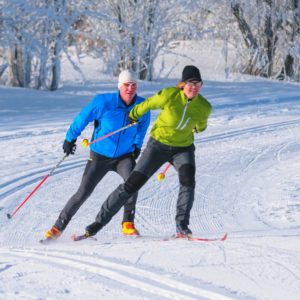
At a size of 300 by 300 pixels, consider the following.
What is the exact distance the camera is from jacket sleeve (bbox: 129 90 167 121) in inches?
240

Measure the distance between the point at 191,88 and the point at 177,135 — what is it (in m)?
0.47

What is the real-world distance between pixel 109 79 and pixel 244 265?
19661mm

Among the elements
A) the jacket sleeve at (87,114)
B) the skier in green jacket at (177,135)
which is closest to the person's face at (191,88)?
the skier in green jacket at (177,135)

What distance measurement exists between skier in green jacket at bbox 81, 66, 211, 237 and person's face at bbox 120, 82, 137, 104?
0.71 ft

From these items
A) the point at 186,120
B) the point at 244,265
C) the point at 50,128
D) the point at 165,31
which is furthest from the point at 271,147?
the point at 165,31

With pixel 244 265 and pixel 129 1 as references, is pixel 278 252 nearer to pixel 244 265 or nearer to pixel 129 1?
pixel 244 265

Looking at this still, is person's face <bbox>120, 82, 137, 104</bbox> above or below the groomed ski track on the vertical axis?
above

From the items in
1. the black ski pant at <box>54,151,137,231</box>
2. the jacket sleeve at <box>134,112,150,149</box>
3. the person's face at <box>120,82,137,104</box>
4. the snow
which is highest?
the person's face at <box>120,82,137,104</box>

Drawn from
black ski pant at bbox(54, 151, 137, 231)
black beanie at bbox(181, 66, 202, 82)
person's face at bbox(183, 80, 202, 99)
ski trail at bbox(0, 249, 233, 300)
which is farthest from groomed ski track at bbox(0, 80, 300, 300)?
black beanie at bbox(181, 66, 202, 82)

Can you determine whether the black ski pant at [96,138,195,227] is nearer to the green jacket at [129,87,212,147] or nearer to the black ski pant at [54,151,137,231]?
the green jacket at [129,87,212,147]

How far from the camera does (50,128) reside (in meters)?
14.3

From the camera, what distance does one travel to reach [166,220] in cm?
782

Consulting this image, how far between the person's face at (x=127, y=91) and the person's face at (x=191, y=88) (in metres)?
0.56

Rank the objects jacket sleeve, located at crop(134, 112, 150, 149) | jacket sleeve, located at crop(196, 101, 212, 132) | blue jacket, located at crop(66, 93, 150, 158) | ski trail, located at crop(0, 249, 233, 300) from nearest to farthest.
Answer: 1. ski trail, located at crop(0, 249, 233, 300)
2. jacket sleeve, located at crop(196, 101, 212, 132)
3. blue jacket, located at crop(66, 93, 150, 158)
4. jacket sleeve, located at crop(134, 112, 150, 149)
